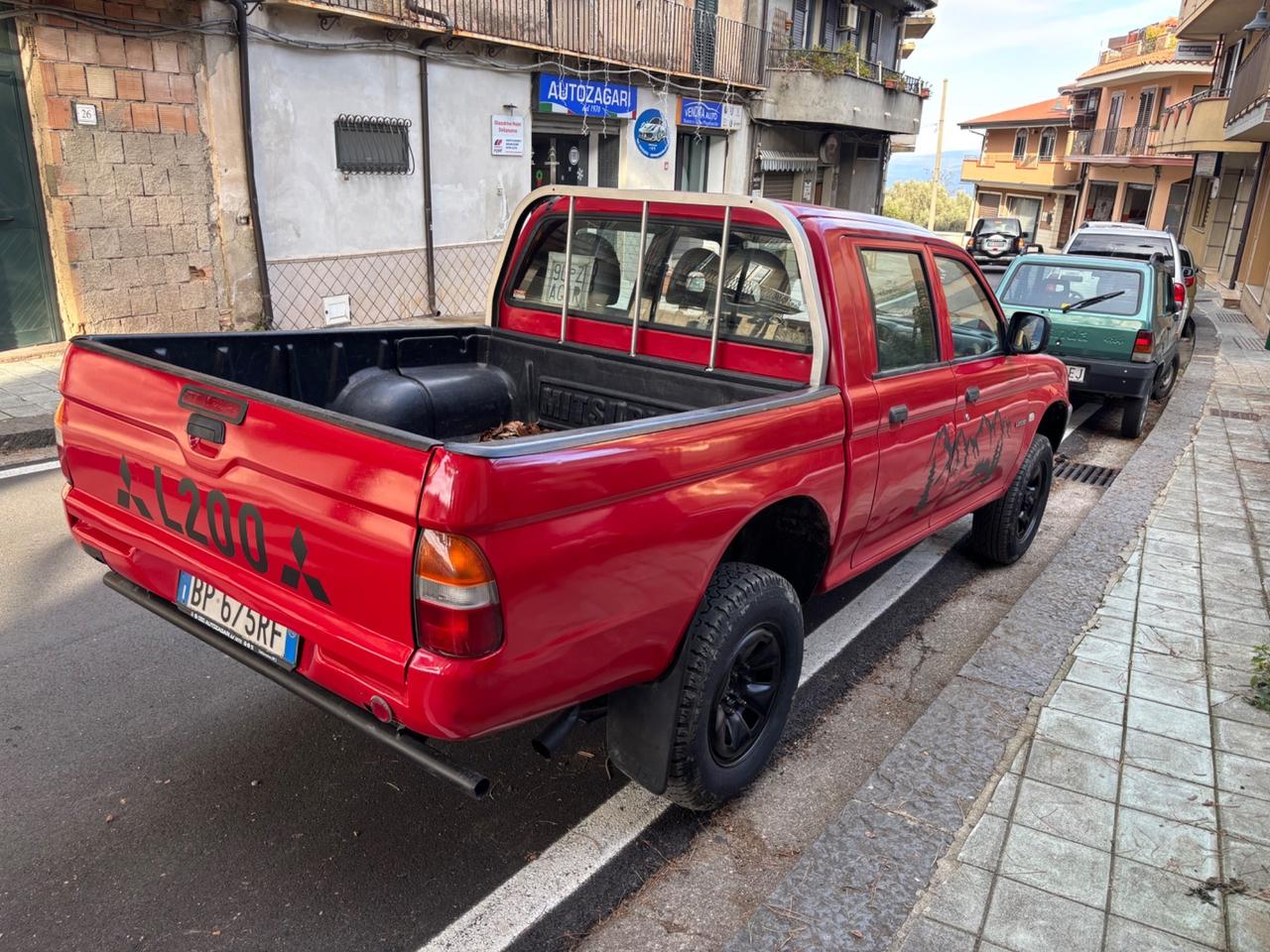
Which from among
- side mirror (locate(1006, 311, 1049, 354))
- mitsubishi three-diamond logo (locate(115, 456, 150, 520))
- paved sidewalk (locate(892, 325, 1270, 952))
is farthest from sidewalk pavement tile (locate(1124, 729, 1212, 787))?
mitsubishi three-diamond logo (locate(115, 456, 150, 520))

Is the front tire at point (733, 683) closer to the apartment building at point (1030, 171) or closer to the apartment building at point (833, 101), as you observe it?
the apartment building at point (833, 101)

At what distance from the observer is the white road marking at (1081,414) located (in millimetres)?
9334

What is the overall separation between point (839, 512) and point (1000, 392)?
66.2 inches

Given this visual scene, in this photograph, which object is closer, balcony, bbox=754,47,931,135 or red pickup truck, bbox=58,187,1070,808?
red pickup truck, bbox=58,187,1070,808

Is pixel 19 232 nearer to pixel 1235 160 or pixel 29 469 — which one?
pixel 29 469

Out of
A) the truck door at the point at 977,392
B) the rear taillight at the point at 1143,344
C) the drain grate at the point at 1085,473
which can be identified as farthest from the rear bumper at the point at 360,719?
the rear taillight at the point at 1143,344

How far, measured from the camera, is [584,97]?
16.0 metres

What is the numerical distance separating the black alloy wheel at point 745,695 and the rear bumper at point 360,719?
0.81m

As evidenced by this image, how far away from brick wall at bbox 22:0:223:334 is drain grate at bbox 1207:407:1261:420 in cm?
1079

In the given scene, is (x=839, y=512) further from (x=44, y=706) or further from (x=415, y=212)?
(x=415, y=212)

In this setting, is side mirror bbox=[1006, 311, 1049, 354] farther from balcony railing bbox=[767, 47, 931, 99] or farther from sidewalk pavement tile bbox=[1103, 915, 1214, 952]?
balcony railing bbox=[767, 47, 931, 99]

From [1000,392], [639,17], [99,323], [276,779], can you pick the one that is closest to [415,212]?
[99,323]

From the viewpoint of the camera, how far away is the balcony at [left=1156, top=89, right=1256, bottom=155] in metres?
23.5

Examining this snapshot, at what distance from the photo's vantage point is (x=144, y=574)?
9.66 feet
